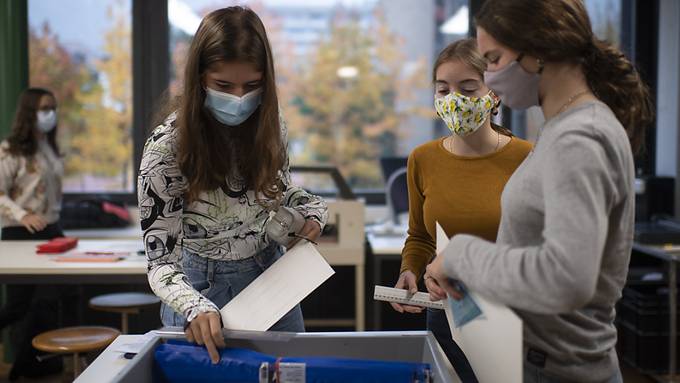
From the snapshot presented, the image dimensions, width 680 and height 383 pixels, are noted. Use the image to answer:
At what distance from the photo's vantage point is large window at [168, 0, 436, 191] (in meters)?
4.96

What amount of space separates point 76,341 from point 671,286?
2.66 meters

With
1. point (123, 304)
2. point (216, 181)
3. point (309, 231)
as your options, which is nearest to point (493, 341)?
point (309, 231)

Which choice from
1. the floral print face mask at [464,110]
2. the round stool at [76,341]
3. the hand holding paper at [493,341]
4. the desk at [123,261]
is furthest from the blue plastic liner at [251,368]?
the desk at [123,261]

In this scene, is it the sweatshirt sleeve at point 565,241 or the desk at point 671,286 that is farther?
the desk at point 671,286

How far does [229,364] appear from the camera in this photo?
4.25 feet

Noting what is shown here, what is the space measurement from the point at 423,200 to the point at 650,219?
2.89 m

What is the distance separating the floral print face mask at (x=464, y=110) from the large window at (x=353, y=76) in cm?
337

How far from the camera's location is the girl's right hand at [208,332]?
4.27 feet

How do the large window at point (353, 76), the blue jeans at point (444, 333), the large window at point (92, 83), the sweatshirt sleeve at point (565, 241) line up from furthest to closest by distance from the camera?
1. the large window at point (353, 76)
2. the large window at point (92, 83)
3. the blue jeans at point (444, 333)
4. the sweatshirt sleeve at point (565, 241)

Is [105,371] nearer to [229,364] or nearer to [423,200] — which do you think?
[229,364]

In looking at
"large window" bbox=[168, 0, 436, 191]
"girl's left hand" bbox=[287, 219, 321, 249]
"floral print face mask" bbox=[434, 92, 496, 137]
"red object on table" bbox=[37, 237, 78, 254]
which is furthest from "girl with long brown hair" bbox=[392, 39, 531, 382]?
"large window" bbox=[168, 0, 436, 191]

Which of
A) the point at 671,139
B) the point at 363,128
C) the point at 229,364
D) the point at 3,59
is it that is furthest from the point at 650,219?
the point at 3,59

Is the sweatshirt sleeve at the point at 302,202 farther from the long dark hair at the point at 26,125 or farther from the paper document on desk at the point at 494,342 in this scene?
the long dark hair at the point at 26,125

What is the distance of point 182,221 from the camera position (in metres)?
1.52
